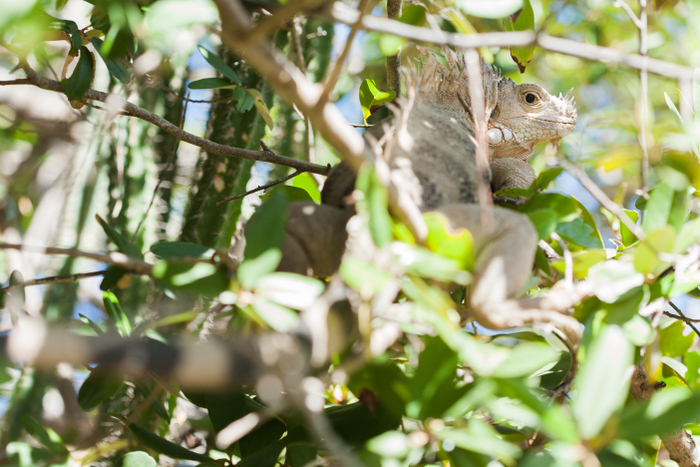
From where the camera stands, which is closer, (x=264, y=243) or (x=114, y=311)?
(x=264, y=243)

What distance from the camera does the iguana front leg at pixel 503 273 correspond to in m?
1.24

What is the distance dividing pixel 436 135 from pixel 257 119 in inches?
59.9

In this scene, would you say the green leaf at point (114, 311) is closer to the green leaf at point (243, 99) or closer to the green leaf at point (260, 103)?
the green leaf at point (243, 99)

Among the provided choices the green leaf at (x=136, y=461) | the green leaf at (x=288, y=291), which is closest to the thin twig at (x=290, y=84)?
the green leaf at (x=288, y=291)

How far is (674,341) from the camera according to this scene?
197 cm

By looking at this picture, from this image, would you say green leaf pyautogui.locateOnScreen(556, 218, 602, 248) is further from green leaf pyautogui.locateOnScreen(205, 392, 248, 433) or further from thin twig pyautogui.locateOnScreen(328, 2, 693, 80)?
green leaf pyautogui.locateOnScreen(205, 392, 248, 433)

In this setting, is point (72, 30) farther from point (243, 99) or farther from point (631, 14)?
point (631, 14)

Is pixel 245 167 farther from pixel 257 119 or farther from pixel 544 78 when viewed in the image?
pixel 544 78

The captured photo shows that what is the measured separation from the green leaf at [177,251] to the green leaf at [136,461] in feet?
2.55

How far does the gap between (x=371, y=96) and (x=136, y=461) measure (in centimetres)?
172

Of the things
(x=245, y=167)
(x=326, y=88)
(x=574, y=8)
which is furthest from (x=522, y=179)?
(x=574, y=8)

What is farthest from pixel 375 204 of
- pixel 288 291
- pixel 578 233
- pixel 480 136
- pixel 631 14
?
pixel 631 14

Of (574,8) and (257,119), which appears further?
(574,8)

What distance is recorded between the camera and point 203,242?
9.91 feet
